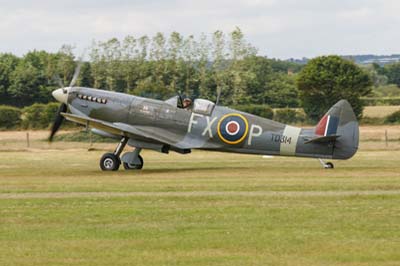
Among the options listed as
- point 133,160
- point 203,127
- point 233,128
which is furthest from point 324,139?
point 133,160

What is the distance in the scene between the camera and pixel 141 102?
27453 mm

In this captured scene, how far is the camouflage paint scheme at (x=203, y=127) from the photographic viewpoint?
25.4 metres

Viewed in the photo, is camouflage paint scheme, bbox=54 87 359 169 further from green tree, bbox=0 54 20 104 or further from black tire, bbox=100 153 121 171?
green tree, bbox=0 54 20 104

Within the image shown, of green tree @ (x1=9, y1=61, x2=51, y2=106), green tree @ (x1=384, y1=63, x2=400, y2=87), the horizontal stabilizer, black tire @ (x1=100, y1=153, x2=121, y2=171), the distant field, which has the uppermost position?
green tree @ (x1=384, y1=63, x2=400, y2=87)

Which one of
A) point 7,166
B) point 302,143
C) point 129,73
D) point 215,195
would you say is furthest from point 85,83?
point 215,195

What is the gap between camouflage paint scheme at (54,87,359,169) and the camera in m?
25.4

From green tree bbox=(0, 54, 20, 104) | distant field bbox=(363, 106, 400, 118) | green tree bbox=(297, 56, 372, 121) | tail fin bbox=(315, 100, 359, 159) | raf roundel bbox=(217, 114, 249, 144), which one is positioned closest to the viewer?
tail fin bbox=(315, 100, 359, 159)

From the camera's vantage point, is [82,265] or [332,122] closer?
[82,265]

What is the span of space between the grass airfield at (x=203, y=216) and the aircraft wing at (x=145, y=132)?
31.2 inches

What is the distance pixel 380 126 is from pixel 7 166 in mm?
34696

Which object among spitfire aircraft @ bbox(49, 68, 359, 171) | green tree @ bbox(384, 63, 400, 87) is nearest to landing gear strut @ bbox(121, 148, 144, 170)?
spitfire aircraft @ bbox(49, 68, 359, 171)

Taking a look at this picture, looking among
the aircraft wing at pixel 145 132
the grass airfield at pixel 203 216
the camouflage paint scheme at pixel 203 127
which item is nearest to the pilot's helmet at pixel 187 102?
the camouflage paint scheme at pixel 203 127

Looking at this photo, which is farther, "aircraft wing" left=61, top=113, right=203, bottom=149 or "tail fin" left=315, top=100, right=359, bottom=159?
"aircraft wing" left=61, top=113, right=203, bottom=149

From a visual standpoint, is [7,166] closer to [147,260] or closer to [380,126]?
[147,260]
